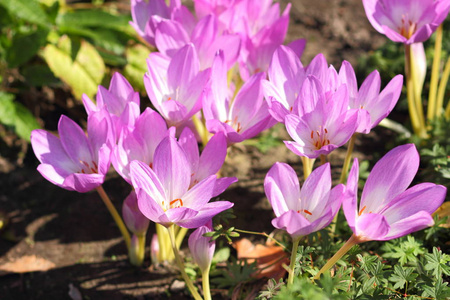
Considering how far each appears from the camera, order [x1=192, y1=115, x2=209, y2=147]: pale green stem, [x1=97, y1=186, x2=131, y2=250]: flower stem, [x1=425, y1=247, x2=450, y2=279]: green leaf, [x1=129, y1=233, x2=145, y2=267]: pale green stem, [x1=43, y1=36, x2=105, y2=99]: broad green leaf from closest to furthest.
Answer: [x1=425, y1=247, x2=450, y2=279]: green leaf → [x1=97, y1=186, x2=131, y2=250]: flower stem → [x1=129, y1=233, x2=145, y2=267]: pale green stem → [x1=192, y1=115, x2=209, y2=147]: pale green stem → [x1=43, y1=36, x2=105, y2=99]: broad green leaf

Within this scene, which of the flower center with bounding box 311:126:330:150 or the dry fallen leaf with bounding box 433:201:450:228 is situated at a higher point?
the flower center with bounding box 311:126:330:150

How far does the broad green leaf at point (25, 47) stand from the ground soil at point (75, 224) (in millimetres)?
241

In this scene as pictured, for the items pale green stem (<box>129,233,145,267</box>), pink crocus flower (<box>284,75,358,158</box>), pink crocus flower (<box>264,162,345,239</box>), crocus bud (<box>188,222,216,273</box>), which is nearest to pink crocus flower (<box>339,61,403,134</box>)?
pink crocus flower (<box>284,75,358,158</box>)

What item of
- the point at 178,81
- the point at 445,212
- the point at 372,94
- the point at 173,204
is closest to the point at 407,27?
the point at 372,94

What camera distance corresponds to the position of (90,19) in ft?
8.57

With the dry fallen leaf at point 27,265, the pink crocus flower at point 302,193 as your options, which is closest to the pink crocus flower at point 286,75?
the pink crocus flower at point 302,193

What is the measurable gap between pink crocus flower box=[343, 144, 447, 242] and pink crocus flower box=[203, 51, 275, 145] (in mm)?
365

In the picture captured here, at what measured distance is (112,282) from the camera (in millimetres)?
1797

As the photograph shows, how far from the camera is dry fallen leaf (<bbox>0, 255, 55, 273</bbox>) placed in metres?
1.89

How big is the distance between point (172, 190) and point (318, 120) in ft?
1.40

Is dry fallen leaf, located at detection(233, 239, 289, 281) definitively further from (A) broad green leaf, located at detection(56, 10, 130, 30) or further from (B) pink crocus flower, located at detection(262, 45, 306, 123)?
(A) broad green leaf, located at detection(56, 10, 130, 30)

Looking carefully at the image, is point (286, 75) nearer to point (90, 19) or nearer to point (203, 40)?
point (203, 40)

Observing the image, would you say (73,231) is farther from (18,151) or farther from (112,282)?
(18,151)

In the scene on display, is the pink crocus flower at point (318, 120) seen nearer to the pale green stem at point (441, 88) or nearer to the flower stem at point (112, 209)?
the flower stem at point (112, 209)
